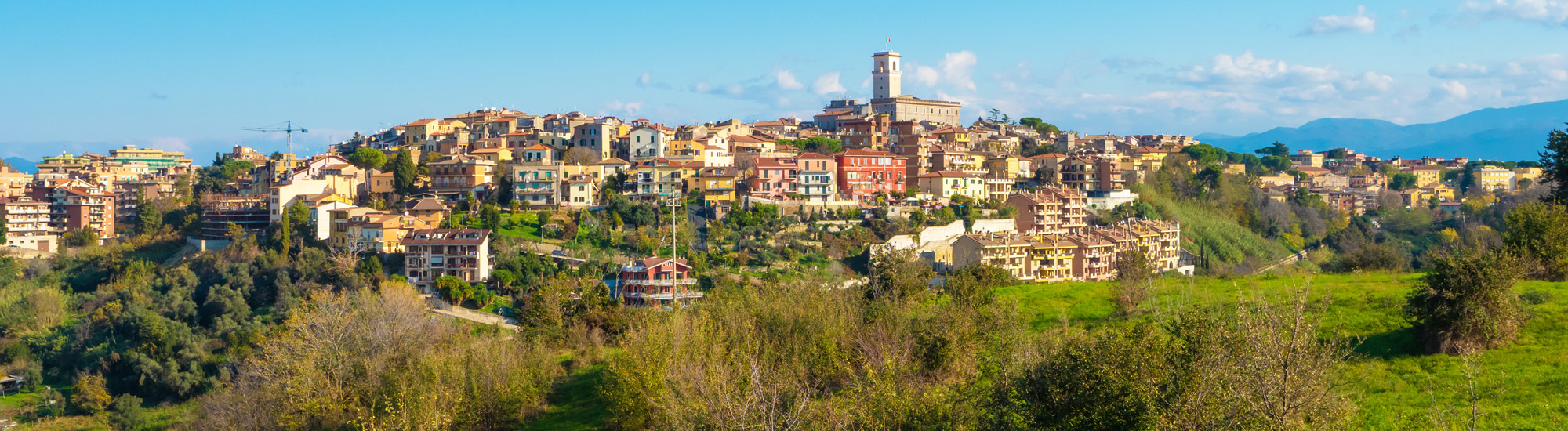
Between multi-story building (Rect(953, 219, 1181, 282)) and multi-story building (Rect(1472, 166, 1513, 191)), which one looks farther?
multi-story building (Rect(1472, 166, 1513, 191))

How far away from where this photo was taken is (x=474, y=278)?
130 ft

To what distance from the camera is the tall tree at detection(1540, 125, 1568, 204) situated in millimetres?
22953

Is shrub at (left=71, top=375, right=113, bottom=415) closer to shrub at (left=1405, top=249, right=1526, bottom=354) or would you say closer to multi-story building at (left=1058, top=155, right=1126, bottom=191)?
shrub at (left=1405, top=249, right=1526, bottom=354)

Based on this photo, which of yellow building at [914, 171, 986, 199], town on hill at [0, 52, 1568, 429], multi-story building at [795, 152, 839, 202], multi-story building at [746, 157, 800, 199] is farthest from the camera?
yellow building at [914, 171, 986, 199]

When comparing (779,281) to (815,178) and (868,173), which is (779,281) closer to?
(815,178)

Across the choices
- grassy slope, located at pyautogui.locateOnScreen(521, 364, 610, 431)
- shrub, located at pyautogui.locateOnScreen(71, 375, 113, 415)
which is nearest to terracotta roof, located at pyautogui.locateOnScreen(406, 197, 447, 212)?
shrub, located at pyautogui.locateOnScreen(71, 375, 113, 415)

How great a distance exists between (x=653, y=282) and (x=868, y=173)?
63.1 ft

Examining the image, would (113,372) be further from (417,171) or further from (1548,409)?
(1548,409)

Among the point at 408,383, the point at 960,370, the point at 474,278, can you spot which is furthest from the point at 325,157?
the point at 960,370

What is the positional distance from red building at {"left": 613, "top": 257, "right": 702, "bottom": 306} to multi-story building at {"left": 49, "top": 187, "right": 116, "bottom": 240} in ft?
105

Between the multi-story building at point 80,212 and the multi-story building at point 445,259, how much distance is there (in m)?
23.2

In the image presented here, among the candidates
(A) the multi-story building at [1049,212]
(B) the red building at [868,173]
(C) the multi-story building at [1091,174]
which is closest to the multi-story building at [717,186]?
(B) the red building at [868,173]

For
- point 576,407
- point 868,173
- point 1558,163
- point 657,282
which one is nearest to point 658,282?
point 657,282

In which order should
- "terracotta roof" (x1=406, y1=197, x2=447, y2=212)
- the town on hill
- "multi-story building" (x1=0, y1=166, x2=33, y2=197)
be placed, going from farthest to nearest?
"multi-story building" (x1=0, y1=166, x2=33, y2=197), "terracotta roof" (x1=406, y1=197, x2=447, y2=212), the town on hill
